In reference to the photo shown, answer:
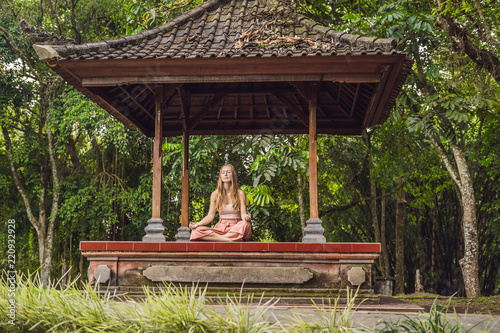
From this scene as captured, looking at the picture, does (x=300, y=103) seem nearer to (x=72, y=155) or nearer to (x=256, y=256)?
(x=256, y=256)

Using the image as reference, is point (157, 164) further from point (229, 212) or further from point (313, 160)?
point (313, 160)

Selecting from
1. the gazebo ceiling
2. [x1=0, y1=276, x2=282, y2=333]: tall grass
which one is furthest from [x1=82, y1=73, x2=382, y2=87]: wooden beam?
[x1=0, y1=276, x2=282, y2=333]: tall grass

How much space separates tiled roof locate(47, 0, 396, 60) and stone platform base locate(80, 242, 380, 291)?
8.04 ft

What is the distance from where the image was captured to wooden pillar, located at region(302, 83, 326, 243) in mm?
6742

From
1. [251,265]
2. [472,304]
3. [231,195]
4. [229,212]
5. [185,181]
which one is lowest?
[472,304]

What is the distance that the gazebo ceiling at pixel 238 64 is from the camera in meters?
6.40

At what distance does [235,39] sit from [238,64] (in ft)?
2.70

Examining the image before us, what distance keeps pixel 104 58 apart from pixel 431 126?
6.52m

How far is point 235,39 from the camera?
7.20 m

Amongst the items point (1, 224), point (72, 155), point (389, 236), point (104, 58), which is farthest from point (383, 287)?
point (1, 224)

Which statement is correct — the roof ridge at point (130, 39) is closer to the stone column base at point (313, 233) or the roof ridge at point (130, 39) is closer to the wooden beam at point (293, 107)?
the wooden beam at point (293, 107)

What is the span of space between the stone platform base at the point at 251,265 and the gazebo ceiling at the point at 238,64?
2.18m

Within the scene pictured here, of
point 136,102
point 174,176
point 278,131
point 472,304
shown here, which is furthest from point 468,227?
point 174,176

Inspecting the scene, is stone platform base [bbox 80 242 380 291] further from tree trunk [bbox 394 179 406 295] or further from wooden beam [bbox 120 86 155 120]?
tree trunk [bbox 394 179 406 295]
